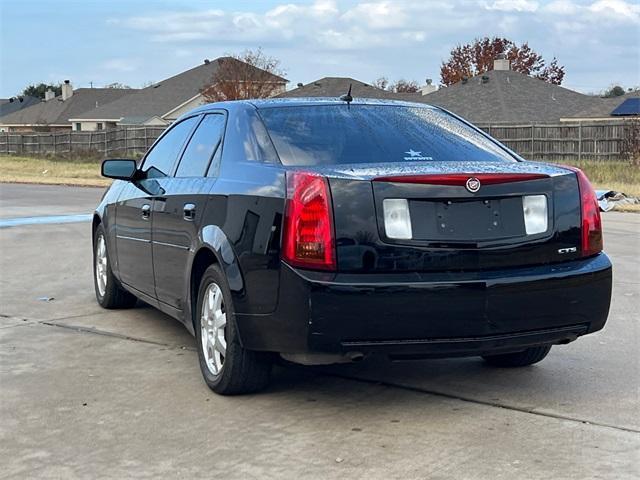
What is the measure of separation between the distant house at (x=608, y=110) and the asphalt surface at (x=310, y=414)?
41.5m

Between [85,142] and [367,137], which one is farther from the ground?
[367,137]

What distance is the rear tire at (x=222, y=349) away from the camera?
5.02m

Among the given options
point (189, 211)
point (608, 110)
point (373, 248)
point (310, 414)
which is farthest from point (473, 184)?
point (608, 110)

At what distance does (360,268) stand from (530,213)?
0.94m

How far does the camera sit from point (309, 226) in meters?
4.51

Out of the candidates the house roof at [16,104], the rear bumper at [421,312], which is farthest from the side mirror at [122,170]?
the house roof at [16,104]

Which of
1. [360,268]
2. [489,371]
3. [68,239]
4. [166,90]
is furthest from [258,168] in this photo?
[166,90]

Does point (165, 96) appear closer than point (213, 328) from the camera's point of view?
No

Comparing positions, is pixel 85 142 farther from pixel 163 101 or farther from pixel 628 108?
pixel 628 108

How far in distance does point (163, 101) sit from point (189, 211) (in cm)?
6164

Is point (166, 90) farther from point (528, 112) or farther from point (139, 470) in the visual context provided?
point (139, 470)

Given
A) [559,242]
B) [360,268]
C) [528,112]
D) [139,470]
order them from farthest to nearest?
[528,112], [559,242], [360,268], [139,470]

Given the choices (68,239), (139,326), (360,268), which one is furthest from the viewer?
(68,239)

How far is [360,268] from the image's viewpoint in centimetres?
445
